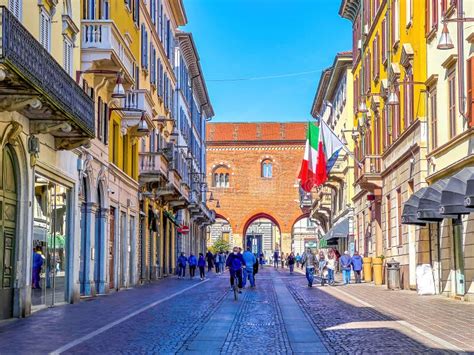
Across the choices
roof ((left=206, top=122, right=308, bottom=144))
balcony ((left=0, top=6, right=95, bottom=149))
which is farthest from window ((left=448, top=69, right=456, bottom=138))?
roof ((left=206, top=122, right=308, bottom=144))

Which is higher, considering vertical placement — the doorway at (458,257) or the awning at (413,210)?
the awning at (413,210)

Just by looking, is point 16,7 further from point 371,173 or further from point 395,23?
point 371,173

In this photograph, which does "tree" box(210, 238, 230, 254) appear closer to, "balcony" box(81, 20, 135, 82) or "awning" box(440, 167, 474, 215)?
"balcony" box(81, 20, 135, 82)

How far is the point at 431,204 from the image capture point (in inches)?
958

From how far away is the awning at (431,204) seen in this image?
949 inches

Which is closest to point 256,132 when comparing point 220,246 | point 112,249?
point 220,246

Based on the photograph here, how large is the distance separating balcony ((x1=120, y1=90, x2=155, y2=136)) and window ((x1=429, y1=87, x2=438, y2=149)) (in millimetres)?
10777

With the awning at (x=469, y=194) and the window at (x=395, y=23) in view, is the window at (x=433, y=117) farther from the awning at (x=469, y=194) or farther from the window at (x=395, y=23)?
the awning at (x=469, y=194)

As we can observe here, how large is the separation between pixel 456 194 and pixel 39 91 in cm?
1010

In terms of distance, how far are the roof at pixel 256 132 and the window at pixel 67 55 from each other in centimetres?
6813

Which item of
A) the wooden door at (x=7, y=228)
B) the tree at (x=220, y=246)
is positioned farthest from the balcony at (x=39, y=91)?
the tree at (x=220, y=246)

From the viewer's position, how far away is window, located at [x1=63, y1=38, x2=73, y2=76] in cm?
2361

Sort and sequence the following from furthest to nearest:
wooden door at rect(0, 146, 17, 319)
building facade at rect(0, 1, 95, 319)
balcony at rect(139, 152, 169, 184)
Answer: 1. balcony at rect(139, 152, 169, 184)
2. wooden door at rect(0, 146, 17, 319)
3. building facade at rect(0, 1, 95, 319)

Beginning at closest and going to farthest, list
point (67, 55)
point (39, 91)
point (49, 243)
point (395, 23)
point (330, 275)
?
point (39, 91)
point (49, 243)
point (67, 55)
point (395, 23)
point (330, 275)
